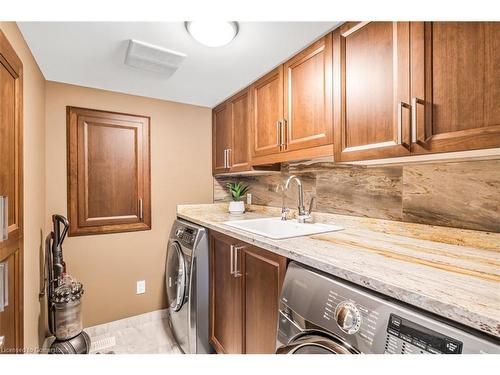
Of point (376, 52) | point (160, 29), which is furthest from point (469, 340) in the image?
point (160, 29)

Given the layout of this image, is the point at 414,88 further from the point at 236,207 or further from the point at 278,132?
the point at 236,207

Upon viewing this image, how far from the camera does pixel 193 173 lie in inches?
109

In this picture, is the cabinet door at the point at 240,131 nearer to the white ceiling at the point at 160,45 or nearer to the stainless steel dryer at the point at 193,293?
the white ceiling at the point at 160,45

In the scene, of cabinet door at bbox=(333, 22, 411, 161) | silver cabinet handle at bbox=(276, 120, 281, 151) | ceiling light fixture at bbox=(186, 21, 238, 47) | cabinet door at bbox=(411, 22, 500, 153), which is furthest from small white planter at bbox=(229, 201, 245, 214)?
cabinet door at bbox=(411, 22, 500, 153)

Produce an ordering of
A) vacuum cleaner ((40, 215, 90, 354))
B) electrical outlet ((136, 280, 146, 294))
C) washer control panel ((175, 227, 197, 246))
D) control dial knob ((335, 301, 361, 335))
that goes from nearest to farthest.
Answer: control dial knob ((335, 301, 361, 335)), vacuum cleaner ((40, 215, 90, 354)), washer control panel ((175, 227, 197, 246)), electrical outlet ((136, 280, 146, 294))

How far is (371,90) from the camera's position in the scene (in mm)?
1209

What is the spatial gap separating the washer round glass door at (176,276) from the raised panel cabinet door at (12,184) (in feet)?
3.02

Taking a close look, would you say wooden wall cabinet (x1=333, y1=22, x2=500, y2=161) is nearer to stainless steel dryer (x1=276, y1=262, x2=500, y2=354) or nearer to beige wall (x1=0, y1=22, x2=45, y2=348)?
stainless steel dryer (x1=276, y1=262, x2=500, y2=354)

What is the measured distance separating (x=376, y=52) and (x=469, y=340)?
1.18 m

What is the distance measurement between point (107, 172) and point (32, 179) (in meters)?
0.68


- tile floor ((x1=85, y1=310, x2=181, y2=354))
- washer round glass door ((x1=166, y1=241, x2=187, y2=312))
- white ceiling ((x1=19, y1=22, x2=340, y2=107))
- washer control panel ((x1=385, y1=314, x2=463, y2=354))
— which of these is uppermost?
white ceiling ((x1=19, y1=22, x2=340, y2=107))

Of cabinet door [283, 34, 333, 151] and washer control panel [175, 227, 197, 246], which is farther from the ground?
cabinet door [283, 34, 333, 151]

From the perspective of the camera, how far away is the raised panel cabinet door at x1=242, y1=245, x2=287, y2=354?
1245 mm

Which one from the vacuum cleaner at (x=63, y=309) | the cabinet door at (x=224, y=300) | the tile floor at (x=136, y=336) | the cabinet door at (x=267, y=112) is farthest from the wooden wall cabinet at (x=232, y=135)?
the tile floor at (x=136, y=336)
